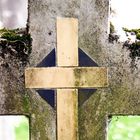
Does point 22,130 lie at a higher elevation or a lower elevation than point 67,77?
lower

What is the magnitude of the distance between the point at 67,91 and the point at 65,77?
0.06 meters

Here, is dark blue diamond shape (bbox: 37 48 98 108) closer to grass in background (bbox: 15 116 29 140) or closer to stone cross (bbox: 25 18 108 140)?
stone cross (bbox: 25 18 108 140)

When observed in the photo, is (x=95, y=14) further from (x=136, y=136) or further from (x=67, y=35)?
(x=136, y=136)

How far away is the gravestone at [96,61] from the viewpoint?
10.1ft

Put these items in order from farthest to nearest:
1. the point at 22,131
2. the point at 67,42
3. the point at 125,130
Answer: the point at 125,130 → the point at 22,131 → the point at 67,42

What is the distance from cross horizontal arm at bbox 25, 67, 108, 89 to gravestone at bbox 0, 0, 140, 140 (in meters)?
0.03

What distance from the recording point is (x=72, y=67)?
A: 311 cm

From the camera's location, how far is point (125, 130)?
594cm

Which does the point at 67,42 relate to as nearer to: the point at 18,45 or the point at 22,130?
the point at 18,45

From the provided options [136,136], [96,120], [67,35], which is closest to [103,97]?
[96,120]

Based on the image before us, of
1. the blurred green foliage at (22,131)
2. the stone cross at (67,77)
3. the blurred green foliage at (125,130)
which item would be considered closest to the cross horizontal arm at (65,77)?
the stone cross at (67,77)

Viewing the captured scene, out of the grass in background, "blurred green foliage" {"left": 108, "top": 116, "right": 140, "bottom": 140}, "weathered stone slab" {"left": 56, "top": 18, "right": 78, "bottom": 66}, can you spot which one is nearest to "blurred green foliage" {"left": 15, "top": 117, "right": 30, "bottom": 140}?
the grass in background

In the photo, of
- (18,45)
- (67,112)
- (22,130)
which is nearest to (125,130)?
(22,130)

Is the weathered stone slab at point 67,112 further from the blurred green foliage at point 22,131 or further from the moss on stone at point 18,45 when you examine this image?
the blurred green foliage at point 22,131
